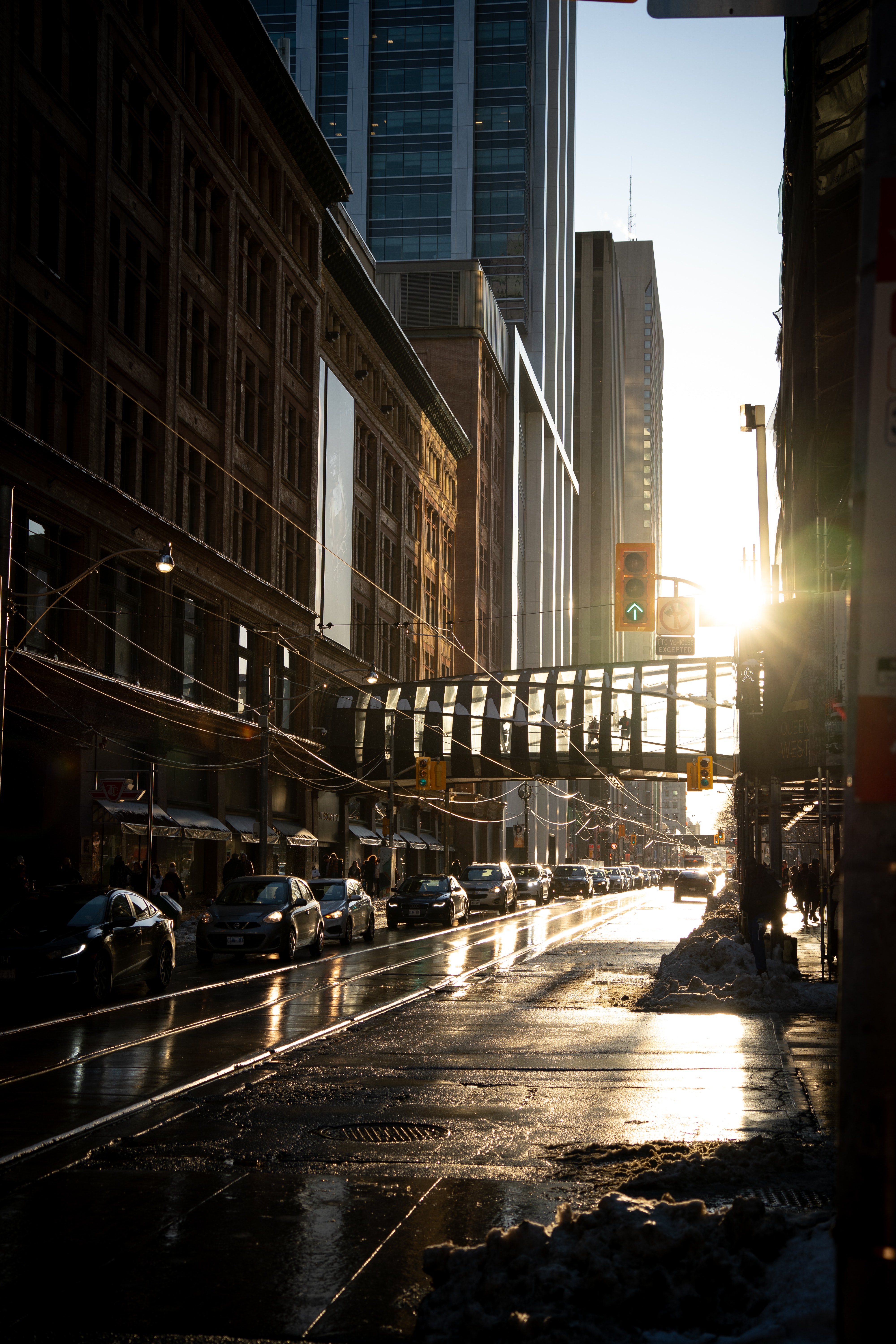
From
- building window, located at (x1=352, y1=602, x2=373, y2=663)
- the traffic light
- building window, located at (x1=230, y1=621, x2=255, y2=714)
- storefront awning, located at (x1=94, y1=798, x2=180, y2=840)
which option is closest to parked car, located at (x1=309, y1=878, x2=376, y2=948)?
storefront awning, located at (x1=94, y1=798, x2=180, y2=840)

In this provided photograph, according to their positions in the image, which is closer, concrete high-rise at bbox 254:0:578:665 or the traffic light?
the traffic light

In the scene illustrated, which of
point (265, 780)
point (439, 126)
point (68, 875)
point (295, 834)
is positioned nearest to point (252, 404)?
point (295, 834)

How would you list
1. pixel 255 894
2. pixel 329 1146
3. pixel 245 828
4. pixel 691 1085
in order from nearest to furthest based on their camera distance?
pixel 329 1146 → pixel 691 1085 → pixel 255 894 → pixel 245 828

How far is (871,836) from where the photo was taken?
3.56 meters

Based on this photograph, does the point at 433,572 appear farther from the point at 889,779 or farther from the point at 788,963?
the point at 889,779

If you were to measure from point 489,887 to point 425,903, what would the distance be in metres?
11.1

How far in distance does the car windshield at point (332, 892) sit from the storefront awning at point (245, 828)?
493 inches

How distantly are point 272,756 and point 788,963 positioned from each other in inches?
1211

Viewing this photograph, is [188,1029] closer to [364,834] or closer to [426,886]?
[426,886]

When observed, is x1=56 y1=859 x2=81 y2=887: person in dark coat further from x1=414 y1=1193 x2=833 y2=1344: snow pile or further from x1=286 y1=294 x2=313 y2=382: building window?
x1=286 y1=294 x2=313 y2=382: building window

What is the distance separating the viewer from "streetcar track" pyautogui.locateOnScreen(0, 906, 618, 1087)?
1247 centimetres

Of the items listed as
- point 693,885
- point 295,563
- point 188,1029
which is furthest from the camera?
point 693,885

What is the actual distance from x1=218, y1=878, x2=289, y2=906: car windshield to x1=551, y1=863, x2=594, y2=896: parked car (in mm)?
50862

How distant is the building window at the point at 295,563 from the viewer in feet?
177
